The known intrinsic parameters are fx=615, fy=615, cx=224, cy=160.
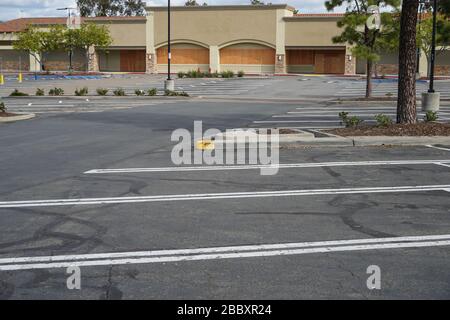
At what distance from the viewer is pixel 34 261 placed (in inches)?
233

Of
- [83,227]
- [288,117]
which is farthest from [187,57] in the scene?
[83,227]

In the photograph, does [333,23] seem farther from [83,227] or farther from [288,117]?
Answer: [83,227]

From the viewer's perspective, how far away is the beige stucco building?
6219 cm

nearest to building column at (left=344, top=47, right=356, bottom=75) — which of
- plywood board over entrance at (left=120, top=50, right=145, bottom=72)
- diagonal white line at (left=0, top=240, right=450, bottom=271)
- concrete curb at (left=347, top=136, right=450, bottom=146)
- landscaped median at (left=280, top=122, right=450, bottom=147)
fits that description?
plywood board over entrance at (left=120, top=50, right=145, bottom=72)

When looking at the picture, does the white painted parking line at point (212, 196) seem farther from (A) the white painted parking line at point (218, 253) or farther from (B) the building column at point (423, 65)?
(B) the building column at point (423, 65)

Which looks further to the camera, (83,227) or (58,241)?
(83,227)

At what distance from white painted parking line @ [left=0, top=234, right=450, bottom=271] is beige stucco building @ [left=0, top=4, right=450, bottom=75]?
55.7 meters

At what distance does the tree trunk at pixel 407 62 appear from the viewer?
1525cm

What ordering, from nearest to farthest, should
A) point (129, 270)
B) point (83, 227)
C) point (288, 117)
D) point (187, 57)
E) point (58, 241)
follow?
point (129, 270) → point (58, 241) → point (83, 227) → point (288, 117) → point (187, 57)

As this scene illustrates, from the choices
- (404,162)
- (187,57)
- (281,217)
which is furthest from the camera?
(187,57)

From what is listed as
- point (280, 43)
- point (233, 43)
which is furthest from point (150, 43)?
point (280, 43)

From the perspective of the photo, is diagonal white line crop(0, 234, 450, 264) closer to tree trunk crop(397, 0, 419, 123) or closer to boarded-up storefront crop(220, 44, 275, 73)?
tree trunk crop(397, 0, 419, 123)
